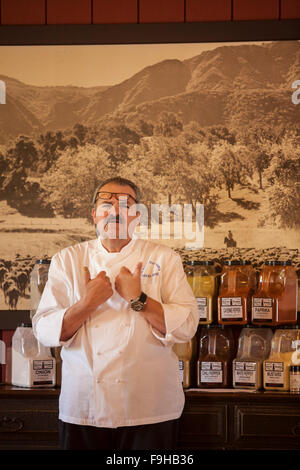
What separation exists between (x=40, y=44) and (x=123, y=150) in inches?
26.8

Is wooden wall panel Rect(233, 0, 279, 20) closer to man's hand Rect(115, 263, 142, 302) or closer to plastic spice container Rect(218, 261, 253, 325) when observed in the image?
plastic spice container Rect(218, 261, 253, 325)

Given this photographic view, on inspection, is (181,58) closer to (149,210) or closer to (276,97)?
(276,97)

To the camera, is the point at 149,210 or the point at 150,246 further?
the point at 149,210

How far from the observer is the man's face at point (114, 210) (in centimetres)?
248

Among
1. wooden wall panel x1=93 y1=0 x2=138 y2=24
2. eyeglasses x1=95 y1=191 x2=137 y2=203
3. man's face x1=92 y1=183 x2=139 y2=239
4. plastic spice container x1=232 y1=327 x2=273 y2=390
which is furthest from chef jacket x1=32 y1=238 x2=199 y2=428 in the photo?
wooden wall panel x1=93 y1=0 x2=138 y2=24

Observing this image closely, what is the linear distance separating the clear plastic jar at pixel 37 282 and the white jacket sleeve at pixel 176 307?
0.84 meters

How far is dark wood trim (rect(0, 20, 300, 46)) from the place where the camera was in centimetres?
326

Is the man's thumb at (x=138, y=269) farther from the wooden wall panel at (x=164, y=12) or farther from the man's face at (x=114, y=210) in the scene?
the wooden wall panel at (x=164, y=12)

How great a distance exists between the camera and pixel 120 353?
233 centimetres

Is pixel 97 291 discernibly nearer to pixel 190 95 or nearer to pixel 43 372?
pixel 43 372

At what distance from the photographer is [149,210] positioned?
3219 mm

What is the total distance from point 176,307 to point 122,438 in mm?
482

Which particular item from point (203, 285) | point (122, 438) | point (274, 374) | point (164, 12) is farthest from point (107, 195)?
point (164, 12)
